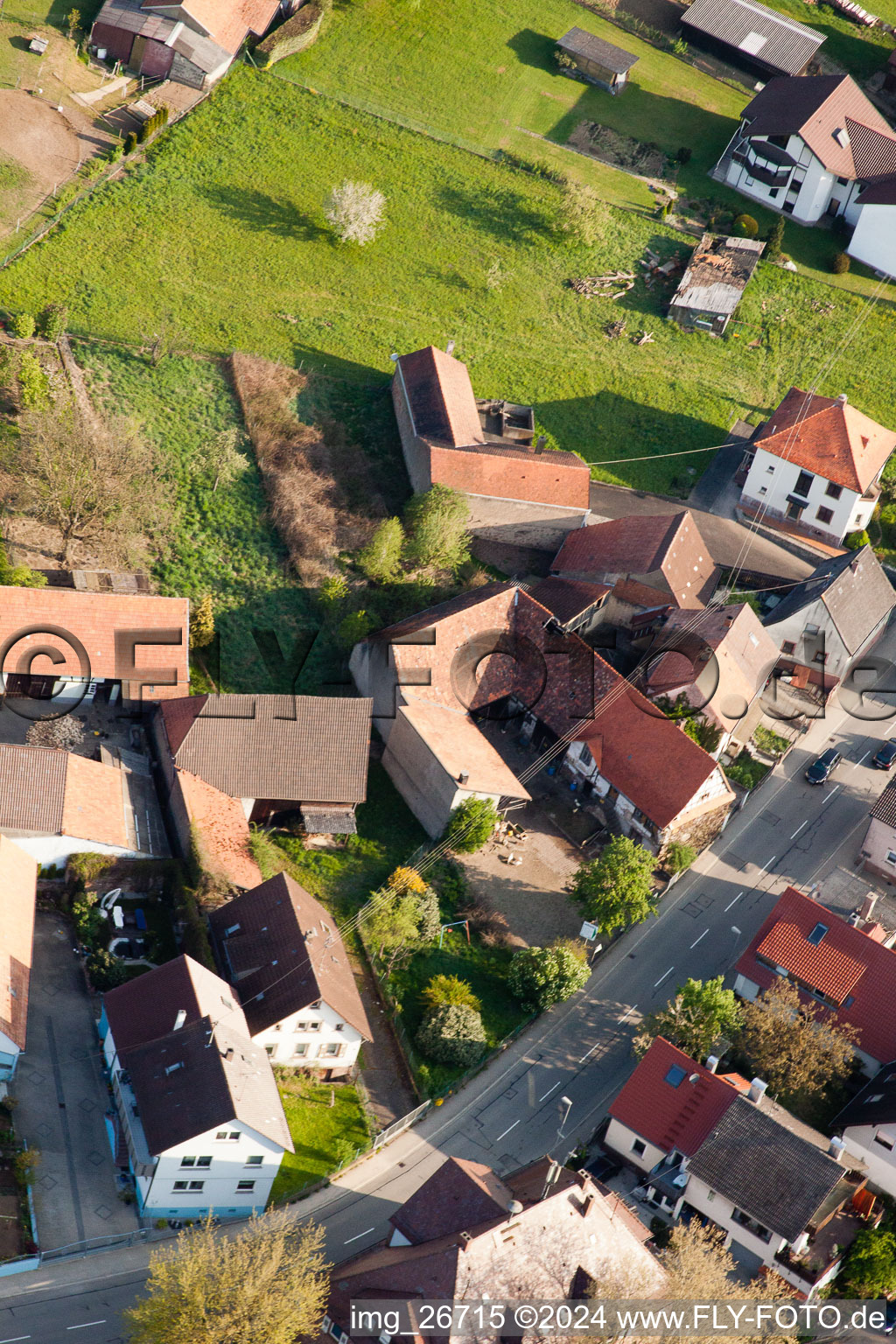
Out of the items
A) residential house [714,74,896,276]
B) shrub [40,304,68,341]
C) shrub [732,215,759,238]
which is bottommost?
shrub [40,304,68,341]

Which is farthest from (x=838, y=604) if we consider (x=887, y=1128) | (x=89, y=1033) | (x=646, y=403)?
(x=89, y=1033)

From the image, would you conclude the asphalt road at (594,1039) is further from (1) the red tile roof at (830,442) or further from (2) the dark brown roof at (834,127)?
(2) the dark brown roof at (834,127)

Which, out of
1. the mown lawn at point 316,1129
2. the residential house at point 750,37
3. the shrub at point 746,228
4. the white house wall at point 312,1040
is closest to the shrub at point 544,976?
the white house wall at point 312,1040

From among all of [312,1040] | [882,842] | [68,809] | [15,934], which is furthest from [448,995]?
[882,842]

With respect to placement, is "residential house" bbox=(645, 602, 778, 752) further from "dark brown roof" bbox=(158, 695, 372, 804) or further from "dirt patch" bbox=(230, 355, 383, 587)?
"dirt patch" bbox=(230, 355, 383, 587)

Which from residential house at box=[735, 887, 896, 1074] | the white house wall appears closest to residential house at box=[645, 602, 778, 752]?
residential house at box=[735, 887, 896, 1074]
